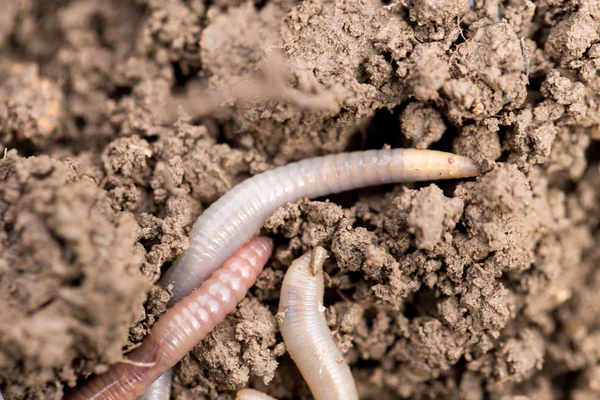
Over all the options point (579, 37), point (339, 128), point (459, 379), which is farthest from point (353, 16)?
point (459, 379)

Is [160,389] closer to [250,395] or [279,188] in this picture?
[250,395]

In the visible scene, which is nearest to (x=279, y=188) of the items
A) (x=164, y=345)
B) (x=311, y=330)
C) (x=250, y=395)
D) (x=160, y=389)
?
(x=311, y=330)

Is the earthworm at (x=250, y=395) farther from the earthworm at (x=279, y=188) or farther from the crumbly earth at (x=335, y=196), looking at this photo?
the earthworm at (x=279, y=188)

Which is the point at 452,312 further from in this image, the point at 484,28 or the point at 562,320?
the point at 484,28

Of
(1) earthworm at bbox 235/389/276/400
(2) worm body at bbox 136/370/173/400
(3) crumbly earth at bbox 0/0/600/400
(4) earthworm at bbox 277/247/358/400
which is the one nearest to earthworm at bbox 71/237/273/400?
(3) crumbly earth at bbox 0/0/600/400

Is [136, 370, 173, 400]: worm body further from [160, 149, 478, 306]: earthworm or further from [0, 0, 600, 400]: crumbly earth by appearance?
[160, 149, 478, 306]: earthworm

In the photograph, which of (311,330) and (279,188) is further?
(279,188)

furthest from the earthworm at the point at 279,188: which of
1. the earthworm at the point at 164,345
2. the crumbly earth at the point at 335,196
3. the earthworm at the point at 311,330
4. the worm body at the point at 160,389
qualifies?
the worm body at the point at 160,389
